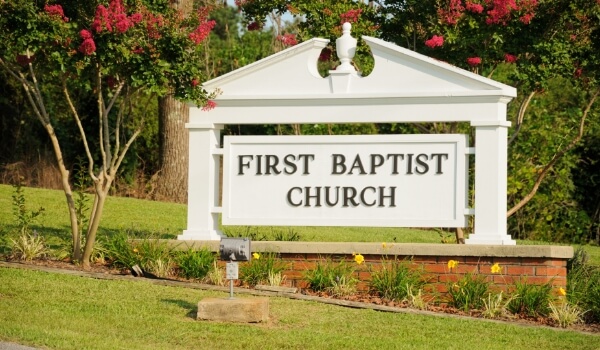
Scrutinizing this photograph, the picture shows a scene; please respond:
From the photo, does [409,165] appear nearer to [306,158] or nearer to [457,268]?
[306,158]

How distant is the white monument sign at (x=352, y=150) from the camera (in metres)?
10.6

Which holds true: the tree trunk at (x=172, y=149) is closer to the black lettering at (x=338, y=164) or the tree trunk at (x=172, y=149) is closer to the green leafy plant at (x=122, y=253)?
the green leafy plant at (x=122, y=253)

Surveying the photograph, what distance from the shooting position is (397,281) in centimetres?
998

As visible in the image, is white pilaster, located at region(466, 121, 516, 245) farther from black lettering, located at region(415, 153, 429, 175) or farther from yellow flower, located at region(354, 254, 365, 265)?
yellow flower, located at region(354, 254, 365, 265)

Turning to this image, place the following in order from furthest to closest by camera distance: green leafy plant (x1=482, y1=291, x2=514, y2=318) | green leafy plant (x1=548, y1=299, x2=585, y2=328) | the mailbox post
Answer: green leafy plant (x1=482, y1=291, x2=514, y2=318), green leafy plant (x1=548, y1=299, x2=585, y2=328), the mailbox post

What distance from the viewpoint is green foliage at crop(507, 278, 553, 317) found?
9.63 m

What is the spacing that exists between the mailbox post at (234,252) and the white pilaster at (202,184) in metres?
2.38

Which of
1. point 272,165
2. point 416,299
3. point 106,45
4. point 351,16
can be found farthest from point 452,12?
point 106,45

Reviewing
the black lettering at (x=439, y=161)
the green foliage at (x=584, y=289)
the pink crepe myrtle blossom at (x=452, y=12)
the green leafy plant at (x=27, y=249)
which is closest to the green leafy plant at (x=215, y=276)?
the green leafy plant at (x=27, y=249)

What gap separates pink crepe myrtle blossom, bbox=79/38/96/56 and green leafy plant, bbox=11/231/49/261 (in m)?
2.10

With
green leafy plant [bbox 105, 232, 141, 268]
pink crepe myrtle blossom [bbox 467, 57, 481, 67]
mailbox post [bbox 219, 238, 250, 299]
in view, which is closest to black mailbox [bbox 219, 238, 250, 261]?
mailbox post [bbox 219, 238, 250, 299]

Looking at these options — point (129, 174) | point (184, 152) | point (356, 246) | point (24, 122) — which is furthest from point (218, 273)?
point (24, 122)

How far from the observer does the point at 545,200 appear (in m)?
18.3

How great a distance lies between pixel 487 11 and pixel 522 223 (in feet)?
24.8
